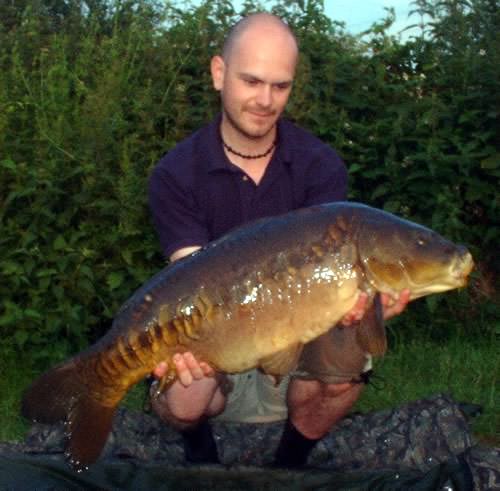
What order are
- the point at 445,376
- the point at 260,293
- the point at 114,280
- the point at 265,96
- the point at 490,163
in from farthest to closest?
the point at 490,163
the point at 114,280
the point at 445,376
the point at 265,96
the point at 260,293

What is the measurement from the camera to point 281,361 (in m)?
3.08

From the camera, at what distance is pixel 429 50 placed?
590cm

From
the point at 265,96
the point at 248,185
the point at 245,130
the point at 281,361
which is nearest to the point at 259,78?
the point at 265,96

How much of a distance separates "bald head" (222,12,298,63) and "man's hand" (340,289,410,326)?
94 centimetres

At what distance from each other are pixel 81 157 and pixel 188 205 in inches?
58.5

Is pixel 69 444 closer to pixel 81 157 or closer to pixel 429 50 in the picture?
pixel 81 157

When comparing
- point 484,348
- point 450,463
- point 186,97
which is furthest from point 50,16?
point 450,463

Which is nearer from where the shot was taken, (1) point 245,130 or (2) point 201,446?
(1) point 245,130

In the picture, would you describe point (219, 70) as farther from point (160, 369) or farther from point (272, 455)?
point (272, 455)

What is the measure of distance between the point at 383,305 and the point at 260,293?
→ 0.34 m

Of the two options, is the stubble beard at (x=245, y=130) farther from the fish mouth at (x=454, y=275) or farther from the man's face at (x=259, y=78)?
the fish mouth at (x=454, y=275)

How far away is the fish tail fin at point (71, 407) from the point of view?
3.10 metres

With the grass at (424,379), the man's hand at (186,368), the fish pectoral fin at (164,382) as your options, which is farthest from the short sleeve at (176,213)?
the grass at (424,379)

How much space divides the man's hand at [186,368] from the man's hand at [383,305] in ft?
1.26
